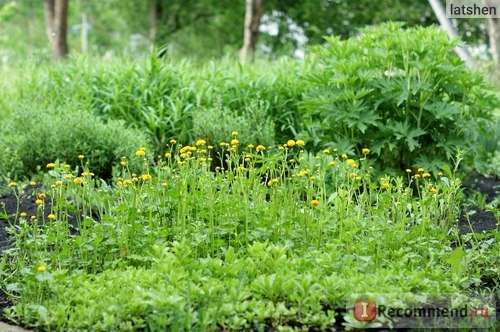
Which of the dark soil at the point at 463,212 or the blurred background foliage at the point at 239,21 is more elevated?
the blurred background foliage at the point at 239,21

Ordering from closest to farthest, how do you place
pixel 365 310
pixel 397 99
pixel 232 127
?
pixel 365 310 < pixel 397 99 < pixel 232 127

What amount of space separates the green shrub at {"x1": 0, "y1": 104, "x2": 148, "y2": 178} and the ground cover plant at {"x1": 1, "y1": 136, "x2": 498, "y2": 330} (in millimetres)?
2071

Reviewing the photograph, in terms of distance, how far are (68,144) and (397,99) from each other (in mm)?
3082

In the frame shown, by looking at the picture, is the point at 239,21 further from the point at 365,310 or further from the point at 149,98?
the point at 365,310

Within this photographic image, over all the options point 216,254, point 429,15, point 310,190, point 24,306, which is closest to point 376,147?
point 310,190

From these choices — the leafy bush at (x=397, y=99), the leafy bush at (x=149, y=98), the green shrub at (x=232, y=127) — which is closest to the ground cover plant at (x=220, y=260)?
the leafy bush at (x=397, y=99)

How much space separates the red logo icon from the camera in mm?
3248

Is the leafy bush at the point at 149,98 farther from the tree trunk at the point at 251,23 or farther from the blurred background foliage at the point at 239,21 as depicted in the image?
the blurred background foliage at the point at 239,21

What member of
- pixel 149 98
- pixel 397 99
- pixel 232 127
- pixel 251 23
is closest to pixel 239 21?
pixel 251 23

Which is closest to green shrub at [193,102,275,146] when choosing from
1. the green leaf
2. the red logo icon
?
the green leaf

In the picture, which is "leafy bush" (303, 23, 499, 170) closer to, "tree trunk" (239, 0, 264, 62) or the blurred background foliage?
A: "tree trunk" (239, 0, 264, 62)

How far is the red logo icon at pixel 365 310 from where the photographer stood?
3248mm

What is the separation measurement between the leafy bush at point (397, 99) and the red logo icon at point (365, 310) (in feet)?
9.04

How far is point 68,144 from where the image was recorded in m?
6.80
